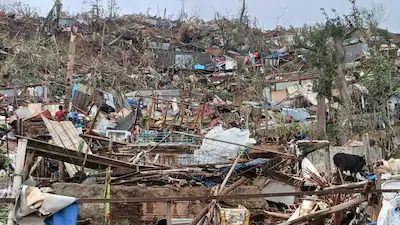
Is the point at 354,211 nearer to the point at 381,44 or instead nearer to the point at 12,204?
the point at 12,204

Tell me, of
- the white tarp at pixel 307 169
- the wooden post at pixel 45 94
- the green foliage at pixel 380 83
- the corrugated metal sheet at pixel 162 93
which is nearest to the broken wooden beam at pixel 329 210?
the white tarp at pixel 307 169

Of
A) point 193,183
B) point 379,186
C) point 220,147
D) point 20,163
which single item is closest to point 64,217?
point 20,163

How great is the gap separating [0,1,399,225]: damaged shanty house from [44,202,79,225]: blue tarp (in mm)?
11

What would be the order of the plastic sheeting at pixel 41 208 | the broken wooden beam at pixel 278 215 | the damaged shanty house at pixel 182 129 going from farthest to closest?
the broken wooden beam at pixel 278 215 → the damaged shanty house at pixel 182 129 → the plastic sheeting at pixel 41 208

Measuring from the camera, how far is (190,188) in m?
8.40

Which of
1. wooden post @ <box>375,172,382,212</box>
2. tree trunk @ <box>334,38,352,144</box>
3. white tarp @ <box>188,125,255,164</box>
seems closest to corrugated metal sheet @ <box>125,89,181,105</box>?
tree trunk @ <box>334,38,352,144</box>

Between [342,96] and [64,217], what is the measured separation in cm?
1315

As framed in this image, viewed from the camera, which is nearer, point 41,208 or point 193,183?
point 41,208

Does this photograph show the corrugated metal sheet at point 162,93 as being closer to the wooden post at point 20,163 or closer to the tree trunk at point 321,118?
the tree trunk at point 321,118

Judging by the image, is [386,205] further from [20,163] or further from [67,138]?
[67,138]

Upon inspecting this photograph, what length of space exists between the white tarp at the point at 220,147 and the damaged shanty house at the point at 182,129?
36mm

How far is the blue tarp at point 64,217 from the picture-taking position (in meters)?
4.07

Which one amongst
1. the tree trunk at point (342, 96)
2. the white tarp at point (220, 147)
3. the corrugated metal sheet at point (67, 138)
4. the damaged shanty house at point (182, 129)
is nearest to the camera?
the damaged shanty house at point (182, 129)

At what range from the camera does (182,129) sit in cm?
1308
